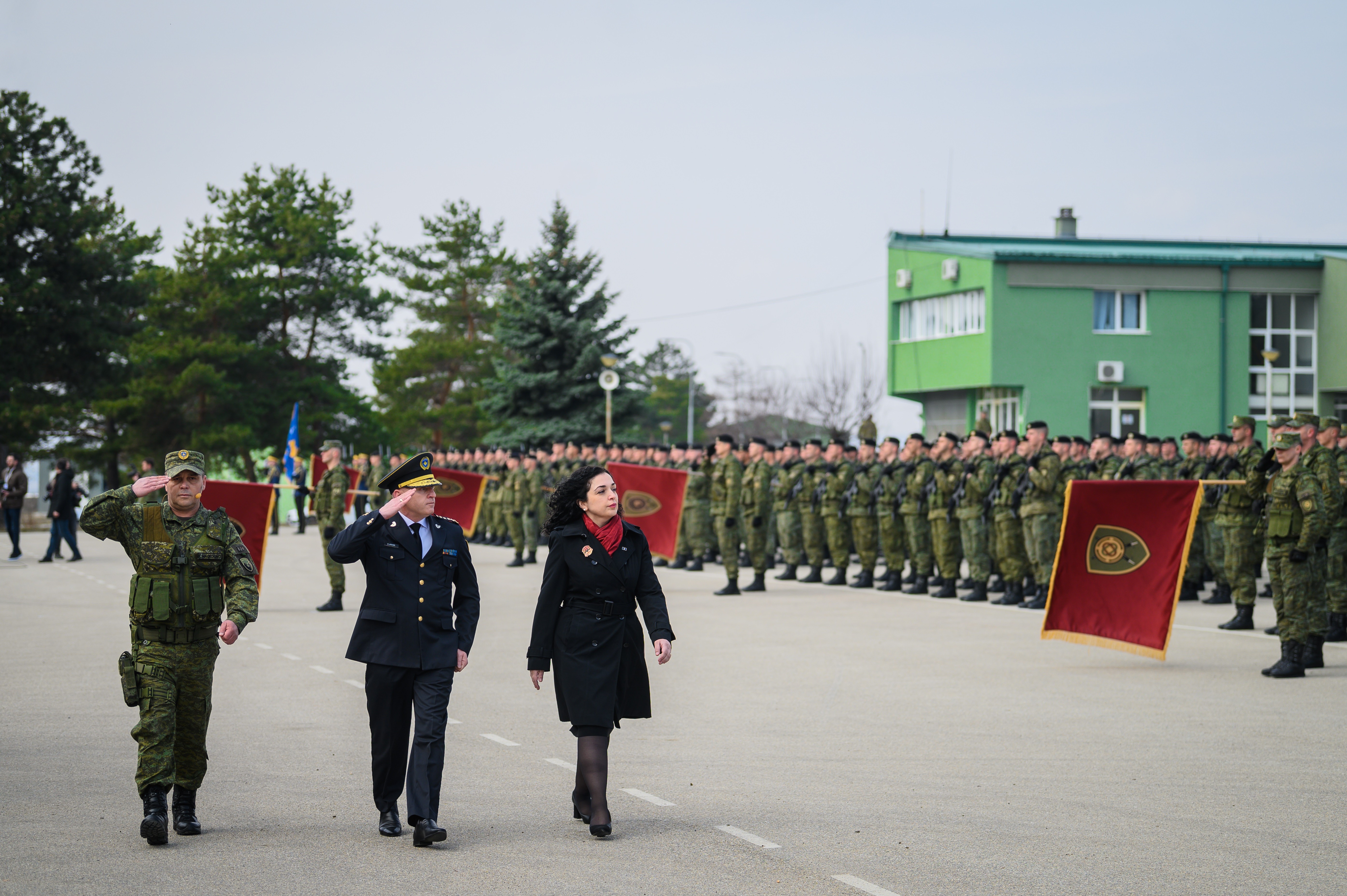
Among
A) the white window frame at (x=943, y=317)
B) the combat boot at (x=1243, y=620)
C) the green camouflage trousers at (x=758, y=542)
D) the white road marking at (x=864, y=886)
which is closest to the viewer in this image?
the white road marking at (x=864, y=886)

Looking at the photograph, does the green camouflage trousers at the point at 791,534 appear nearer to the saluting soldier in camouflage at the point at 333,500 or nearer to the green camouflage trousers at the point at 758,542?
the green camouflage trousers at the point at 758,542

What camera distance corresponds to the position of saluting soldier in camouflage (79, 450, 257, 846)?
6.20m

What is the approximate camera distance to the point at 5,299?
39.4 m

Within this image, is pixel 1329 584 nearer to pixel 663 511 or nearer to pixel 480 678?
pixel 480 678

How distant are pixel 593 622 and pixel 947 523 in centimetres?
1315

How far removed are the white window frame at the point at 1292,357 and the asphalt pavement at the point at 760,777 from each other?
32.9 meters

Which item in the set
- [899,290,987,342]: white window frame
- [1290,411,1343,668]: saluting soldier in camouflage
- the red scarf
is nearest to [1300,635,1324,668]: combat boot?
[1290,411,1343,668]: saluting soldier in camouflage

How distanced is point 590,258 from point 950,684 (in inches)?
1320

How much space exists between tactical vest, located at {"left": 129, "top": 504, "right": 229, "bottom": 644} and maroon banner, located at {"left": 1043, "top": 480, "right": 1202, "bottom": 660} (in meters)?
Answer: 8.21

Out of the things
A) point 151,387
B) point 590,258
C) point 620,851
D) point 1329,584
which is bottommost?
point 620,851

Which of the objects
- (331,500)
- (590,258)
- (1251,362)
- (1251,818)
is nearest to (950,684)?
(1251,818)

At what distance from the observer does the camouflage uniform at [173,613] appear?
20.4 ft

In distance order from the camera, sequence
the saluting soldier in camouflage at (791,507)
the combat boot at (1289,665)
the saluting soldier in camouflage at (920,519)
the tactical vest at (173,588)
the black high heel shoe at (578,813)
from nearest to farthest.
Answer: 1. the tactical vest at (173,588)
2. the black high heel shoe at (578,813)
3. the combat boot at (1289,665)
4. the saluting soldier in camouflage at (920,519)
5. the saluting soldier in camouflage at (791,507)

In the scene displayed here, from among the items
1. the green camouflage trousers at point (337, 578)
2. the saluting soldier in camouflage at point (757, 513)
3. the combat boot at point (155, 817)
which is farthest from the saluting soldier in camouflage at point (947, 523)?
the combat boot at point (155, 817)
